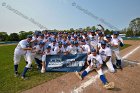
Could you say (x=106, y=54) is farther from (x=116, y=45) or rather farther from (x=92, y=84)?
(x=92, y=84)

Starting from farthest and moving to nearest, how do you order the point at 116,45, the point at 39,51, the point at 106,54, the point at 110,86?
1. the point at 39,51
2. the point at 116,45
3. the point at 106,54
4. the point at 110,86

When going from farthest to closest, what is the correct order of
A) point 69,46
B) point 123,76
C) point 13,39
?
point 13,39
point 69,46
point 123,76

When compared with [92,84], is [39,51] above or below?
above

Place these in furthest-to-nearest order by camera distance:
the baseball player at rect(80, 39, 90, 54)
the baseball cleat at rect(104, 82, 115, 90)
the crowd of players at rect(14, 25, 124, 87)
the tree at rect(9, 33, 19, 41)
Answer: the tree at rect(9, 33, 19, 41) → the baseball player at rect(80, 39, 90, 54) → the crowd of players at rect(14, 25, 124, 87) → the baseball cleat at rect(104, 82, 115, 90)

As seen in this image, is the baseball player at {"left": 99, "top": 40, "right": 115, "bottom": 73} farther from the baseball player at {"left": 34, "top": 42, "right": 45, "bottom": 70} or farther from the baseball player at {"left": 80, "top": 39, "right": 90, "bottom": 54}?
the baseball player at {"left": 34, "top": 42, "right": 45, "bottom": 70}

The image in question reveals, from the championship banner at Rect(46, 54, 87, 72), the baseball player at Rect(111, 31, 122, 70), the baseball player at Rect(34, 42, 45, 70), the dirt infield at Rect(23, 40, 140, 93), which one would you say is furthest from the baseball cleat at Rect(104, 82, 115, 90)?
the baseball player at Rect(34, 42, 45, 70)

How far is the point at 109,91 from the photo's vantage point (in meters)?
6.96

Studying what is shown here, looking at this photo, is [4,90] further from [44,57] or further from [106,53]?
[106,53]

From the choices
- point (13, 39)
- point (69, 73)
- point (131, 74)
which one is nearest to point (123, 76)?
point (131, 74)

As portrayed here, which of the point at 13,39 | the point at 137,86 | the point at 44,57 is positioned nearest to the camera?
the point at 137,86

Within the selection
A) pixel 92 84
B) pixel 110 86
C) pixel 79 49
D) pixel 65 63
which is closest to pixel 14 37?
pixel 79 49

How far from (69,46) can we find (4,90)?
4.39 m

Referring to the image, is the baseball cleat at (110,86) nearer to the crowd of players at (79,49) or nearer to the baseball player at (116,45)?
the crowd of players at (79,49)

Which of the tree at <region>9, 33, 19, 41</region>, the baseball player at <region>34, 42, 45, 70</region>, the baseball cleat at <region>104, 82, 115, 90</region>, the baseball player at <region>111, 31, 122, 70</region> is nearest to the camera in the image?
the baseball cleat at <region>104, 82, 115, 90</region>
